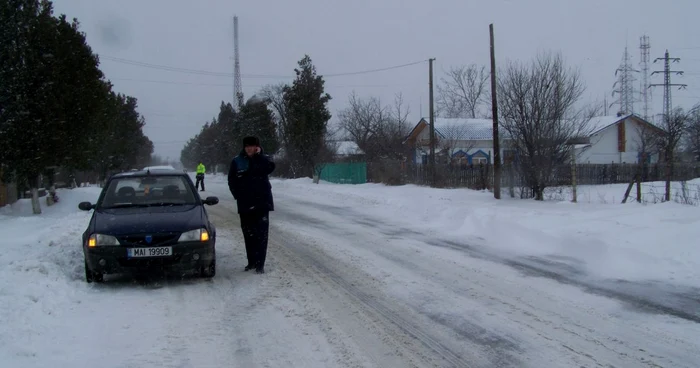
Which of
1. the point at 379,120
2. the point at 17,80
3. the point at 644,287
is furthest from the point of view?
the point at 379,120

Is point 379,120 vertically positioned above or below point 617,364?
above

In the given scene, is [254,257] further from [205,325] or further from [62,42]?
[62,42]

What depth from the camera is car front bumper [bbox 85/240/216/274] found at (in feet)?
21.1

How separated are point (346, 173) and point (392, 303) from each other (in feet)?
92.3

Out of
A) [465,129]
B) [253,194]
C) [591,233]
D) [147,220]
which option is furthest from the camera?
[465,129]

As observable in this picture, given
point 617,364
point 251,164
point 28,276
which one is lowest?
point 617,364

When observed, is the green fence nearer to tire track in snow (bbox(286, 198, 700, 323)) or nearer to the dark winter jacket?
tire track in snow (bbox(286, 198, 700, 323))

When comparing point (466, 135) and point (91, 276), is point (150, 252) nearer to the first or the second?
point (91, 276)

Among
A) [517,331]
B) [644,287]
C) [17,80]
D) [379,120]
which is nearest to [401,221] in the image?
[644,287]

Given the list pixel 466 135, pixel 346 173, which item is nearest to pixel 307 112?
pixel 346 173

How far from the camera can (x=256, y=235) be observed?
7.66 meters

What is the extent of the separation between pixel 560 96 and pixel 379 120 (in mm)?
32562

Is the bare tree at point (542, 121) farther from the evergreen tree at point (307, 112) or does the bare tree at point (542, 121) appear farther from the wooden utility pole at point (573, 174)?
the evergreen tree at point (307, 112)

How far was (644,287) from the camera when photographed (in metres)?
6.70
